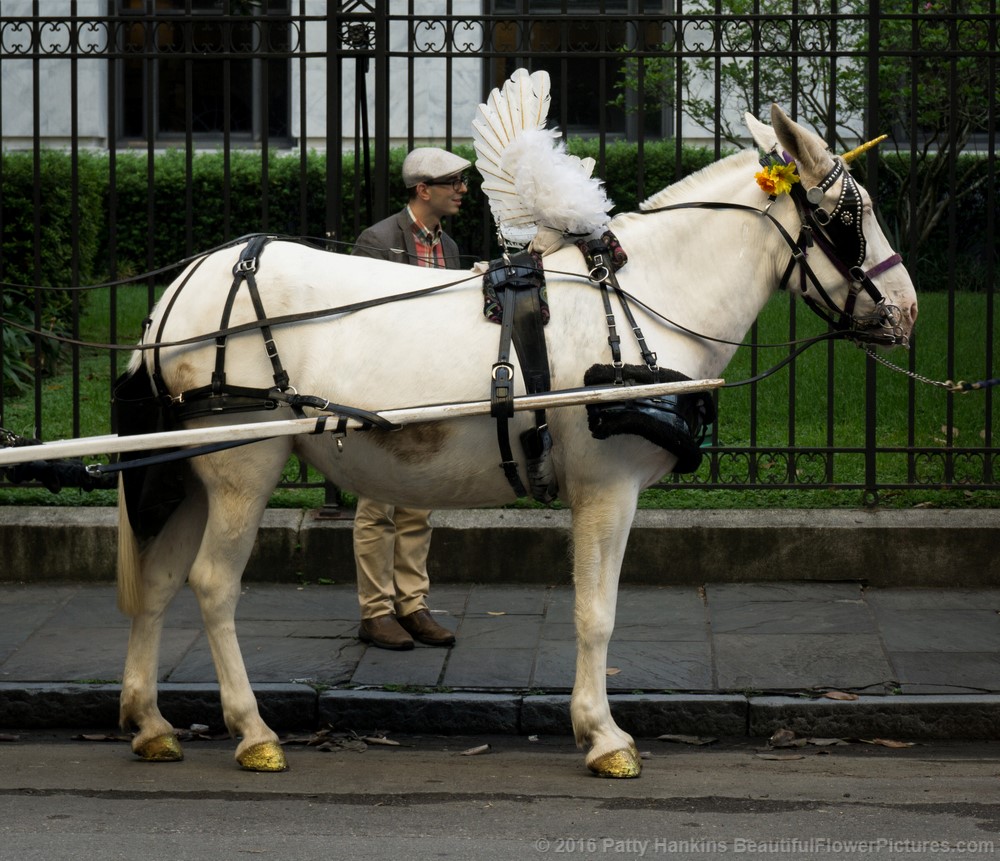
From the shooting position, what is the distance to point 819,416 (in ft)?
33.1

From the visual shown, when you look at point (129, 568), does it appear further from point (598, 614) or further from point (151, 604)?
point (598, 614)

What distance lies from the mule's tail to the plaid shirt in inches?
75.3

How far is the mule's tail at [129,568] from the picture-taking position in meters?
5.81

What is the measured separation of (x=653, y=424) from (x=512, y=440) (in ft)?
1.74

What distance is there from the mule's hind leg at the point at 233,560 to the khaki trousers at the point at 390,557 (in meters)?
1.34

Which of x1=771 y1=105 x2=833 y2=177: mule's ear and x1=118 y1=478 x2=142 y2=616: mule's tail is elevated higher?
x1=771 y1=105 x2=833 y2=177: mule's ear

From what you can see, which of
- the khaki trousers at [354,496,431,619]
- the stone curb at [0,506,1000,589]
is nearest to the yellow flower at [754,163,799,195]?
the khaki trousers at [354,496,431,619]

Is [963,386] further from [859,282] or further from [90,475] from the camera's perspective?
[90,475]

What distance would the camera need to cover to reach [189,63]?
27.0 feet

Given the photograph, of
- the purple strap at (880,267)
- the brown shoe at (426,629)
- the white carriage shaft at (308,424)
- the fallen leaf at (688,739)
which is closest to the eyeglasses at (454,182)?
the white carriage shaft at (308,424)

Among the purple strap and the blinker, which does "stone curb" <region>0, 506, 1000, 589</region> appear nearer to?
the purple strap

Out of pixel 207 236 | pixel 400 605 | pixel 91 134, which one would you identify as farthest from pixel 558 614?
pixel 91 134

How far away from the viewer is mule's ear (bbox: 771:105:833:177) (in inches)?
215

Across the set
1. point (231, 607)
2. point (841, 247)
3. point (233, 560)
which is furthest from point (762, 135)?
point (231, 607)
